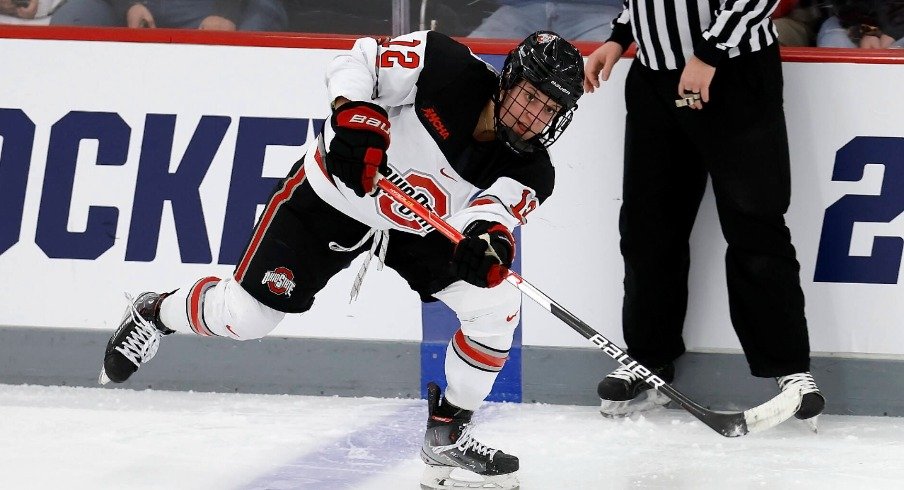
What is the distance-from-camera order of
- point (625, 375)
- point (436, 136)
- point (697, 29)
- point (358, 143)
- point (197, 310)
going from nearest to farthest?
point (358, 143) < point (436, 136) < point (197, 310) < point (697, 29) < point (625, 375)

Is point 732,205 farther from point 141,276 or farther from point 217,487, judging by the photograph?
point 141,276

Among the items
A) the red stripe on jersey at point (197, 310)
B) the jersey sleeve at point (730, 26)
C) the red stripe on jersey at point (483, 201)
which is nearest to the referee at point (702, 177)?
the jersey sleeve at point (730, 26)

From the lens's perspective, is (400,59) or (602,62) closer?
(400,59)

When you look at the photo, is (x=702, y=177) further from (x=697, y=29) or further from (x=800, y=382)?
(x=800, y=382)

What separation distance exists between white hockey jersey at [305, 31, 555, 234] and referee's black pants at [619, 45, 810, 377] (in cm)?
68

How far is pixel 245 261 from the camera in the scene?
8.43ft

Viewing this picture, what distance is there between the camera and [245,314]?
255 centimetres

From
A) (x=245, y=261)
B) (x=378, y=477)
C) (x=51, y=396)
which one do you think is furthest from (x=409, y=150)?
(x=51, y=396)

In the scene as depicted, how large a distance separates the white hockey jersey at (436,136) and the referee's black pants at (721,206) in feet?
2.24

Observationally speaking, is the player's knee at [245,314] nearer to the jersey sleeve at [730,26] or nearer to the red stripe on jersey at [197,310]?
the red stripe on jersey at [197,310]

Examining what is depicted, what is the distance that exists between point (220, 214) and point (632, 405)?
1284 millimetres

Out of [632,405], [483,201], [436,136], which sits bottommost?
[632,405]

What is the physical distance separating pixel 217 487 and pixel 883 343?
1.84 m

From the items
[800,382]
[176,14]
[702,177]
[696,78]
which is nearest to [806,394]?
[800,382]
